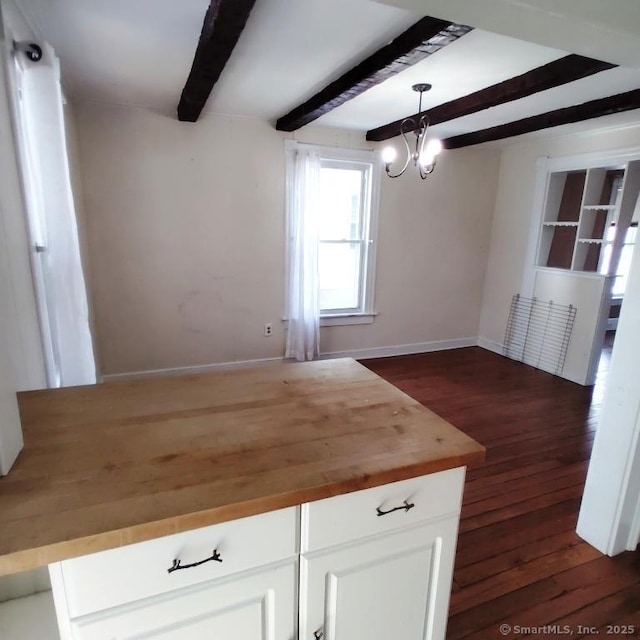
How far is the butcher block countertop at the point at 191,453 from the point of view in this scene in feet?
2.30

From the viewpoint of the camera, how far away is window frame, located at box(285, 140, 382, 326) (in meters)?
3.82

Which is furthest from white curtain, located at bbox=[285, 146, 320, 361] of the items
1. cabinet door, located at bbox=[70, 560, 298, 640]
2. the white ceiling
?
cabinet door, located at bbox=[70, 560, 298, 640]

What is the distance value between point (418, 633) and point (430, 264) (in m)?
3.78

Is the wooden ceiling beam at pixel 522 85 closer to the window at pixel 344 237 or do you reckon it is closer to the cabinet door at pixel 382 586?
the window at pixel 344 237

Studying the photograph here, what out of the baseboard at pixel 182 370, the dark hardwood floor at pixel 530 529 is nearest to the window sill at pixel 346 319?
the baseboard at pixel 182 370

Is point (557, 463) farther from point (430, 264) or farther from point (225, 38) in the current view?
point (225, 38)

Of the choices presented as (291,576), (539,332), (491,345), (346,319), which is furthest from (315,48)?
(491,345)

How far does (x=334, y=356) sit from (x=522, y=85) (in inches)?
109

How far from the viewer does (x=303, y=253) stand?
3.72 m

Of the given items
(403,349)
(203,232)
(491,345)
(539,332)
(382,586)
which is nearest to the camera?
(382,586)

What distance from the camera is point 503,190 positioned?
4.46 m

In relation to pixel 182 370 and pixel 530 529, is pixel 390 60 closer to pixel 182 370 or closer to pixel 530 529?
pixel 530 529

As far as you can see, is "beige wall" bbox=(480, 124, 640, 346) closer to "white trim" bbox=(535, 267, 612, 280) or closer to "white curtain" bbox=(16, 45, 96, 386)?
"white trim" bbox=(535, 267, 612, 280)

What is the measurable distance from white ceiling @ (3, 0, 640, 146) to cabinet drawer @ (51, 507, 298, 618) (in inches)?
53.4
